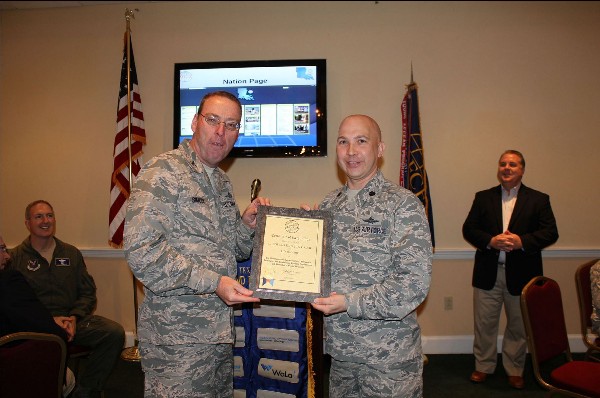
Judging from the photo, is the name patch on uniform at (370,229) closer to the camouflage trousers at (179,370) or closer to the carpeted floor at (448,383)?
the camouflage trousers at (179,370)

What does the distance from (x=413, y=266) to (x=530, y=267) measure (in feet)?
8.76

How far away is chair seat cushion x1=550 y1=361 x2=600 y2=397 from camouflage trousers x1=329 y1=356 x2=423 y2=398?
50.4 inches

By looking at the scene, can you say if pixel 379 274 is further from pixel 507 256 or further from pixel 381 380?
pixel 507 256

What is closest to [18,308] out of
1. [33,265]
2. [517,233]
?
[33,265]

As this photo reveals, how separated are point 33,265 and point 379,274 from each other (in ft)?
10.1

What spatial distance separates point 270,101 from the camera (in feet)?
13.8

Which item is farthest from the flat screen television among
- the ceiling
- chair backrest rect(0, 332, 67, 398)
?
chair backrest rect(0, 332, 67, 398)

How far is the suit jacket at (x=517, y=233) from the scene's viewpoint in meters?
3.73

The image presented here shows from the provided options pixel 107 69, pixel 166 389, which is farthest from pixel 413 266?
pixel 107 69

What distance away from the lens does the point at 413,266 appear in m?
1.66

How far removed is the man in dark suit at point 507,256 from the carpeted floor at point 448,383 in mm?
104

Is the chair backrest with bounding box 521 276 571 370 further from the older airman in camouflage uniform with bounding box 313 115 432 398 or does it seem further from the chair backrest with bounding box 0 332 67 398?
the chair backrest with bounding box 0 332 67 398

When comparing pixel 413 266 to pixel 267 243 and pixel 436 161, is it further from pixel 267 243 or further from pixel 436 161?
pixel 436 161

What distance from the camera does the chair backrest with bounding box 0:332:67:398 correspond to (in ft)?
6.62
